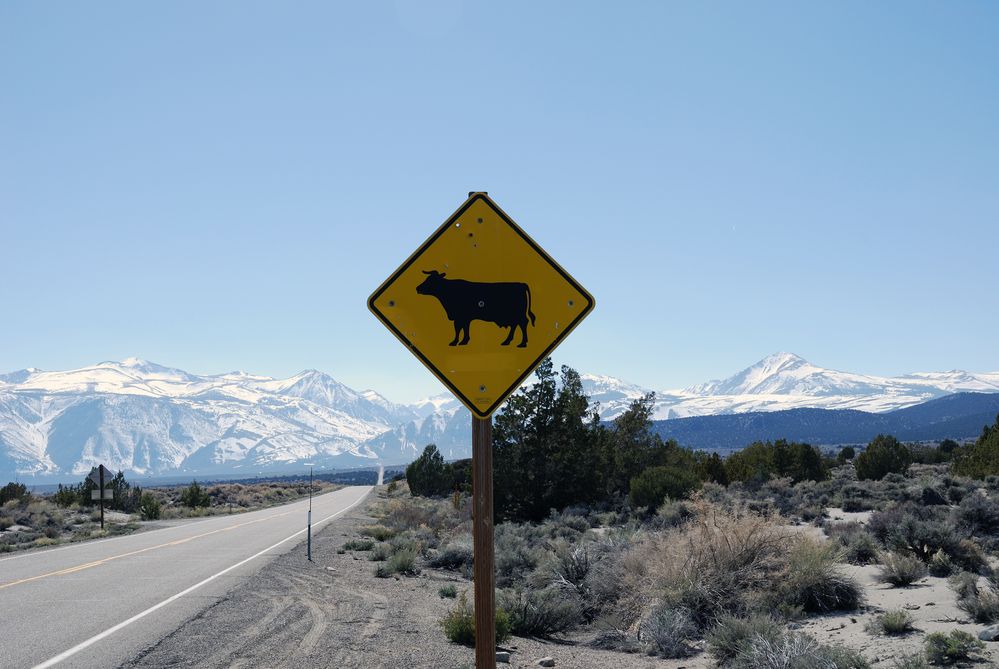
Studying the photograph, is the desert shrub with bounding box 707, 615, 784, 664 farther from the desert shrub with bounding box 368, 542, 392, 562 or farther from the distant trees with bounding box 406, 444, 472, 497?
the distant trees with bounding box 406, 444, 472, 497

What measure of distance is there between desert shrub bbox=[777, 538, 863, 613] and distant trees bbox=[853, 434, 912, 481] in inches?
1380

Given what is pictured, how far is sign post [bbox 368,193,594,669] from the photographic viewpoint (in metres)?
4.46

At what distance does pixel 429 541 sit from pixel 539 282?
18909mm

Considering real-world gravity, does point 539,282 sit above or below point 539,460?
above

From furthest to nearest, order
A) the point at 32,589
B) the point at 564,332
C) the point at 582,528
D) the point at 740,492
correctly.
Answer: the point at 740,492
the point at 582,528
the point at 32,589
the point at 564,332

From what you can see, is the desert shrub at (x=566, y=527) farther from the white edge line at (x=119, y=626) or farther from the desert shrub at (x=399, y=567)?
the white edge line at (x=119, y=626)

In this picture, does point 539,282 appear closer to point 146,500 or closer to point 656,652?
point 656,652

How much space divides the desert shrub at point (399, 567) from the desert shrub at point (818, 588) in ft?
29.7

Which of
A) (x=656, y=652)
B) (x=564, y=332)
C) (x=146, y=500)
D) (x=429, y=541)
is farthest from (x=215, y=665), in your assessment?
(x=146, y=500)

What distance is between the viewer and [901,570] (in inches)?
467

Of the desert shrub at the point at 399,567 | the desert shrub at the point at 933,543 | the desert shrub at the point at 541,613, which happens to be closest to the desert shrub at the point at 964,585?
the desert shrub at the point at 933,543

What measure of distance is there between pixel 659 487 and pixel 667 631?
16.2 metres

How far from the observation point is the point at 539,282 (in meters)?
4.57

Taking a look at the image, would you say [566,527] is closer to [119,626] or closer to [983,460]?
[119,626]
